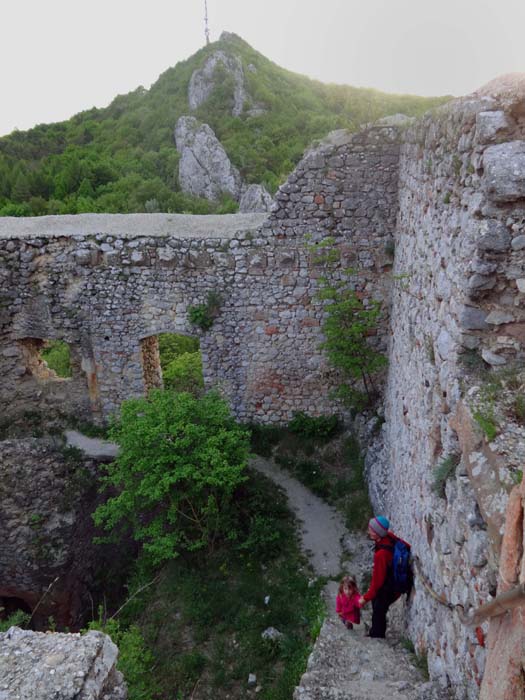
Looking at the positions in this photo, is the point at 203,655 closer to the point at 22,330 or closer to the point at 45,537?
the point at 45,537

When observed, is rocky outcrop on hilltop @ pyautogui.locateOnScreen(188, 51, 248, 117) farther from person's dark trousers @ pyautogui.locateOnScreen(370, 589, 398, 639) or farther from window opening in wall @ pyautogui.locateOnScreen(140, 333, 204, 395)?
person's dark trousers @ pyautogui.locateOnScreen(370, 589, 398, 639)

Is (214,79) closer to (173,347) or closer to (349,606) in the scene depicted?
(173,347)

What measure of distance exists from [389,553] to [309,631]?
249cm

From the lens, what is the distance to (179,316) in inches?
403

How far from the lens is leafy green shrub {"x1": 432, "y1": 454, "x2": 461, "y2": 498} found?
411cm

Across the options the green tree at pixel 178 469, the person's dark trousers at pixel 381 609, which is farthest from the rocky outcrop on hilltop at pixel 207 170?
the person's dark trousers at pixel 381 609

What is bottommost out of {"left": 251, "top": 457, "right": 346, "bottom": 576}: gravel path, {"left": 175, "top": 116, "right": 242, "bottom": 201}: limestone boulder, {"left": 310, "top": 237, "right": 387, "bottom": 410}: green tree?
{"left": 251, "top": 457, "right": 346, "bottom": 576}: gravel path

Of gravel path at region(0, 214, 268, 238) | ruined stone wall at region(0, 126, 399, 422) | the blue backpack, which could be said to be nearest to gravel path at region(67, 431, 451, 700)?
the blue backpack

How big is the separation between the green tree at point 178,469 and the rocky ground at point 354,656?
1.67m

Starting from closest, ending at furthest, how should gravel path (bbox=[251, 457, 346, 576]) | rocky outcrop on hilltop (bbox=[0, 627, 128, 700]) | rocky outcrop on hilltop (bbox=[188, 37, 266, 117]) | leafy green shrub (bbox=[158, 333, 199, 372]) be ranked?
rocky outcrop on hilltop (bbox=[0, 627, 128, 700]) → gravel path (bbox=[251, 457, 346, 576]) → leafy green shrub (bbox=[158, 333, 199, 372]) → rocky outcrop on hilltop (bbox=[188, 37, 266, 117])

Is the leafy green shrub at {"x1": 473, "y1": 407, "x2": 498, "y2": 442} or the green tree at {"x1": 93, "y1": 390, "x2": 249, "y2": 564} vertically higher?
the leafy green shrub at {"x1": 473, "y1": 407, "x2": 498, "y2": 442}

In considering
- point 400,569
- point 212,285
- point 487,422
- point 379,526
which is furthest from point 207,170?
point 487,422

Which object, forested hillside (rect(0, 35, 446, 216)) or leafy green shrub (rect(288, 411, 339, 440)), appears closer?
leafy green shrub (rect(288, 411, 339, 440))

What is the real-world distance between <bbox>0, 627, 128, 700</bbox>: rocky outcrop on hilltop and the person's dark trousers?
2.59 meters
